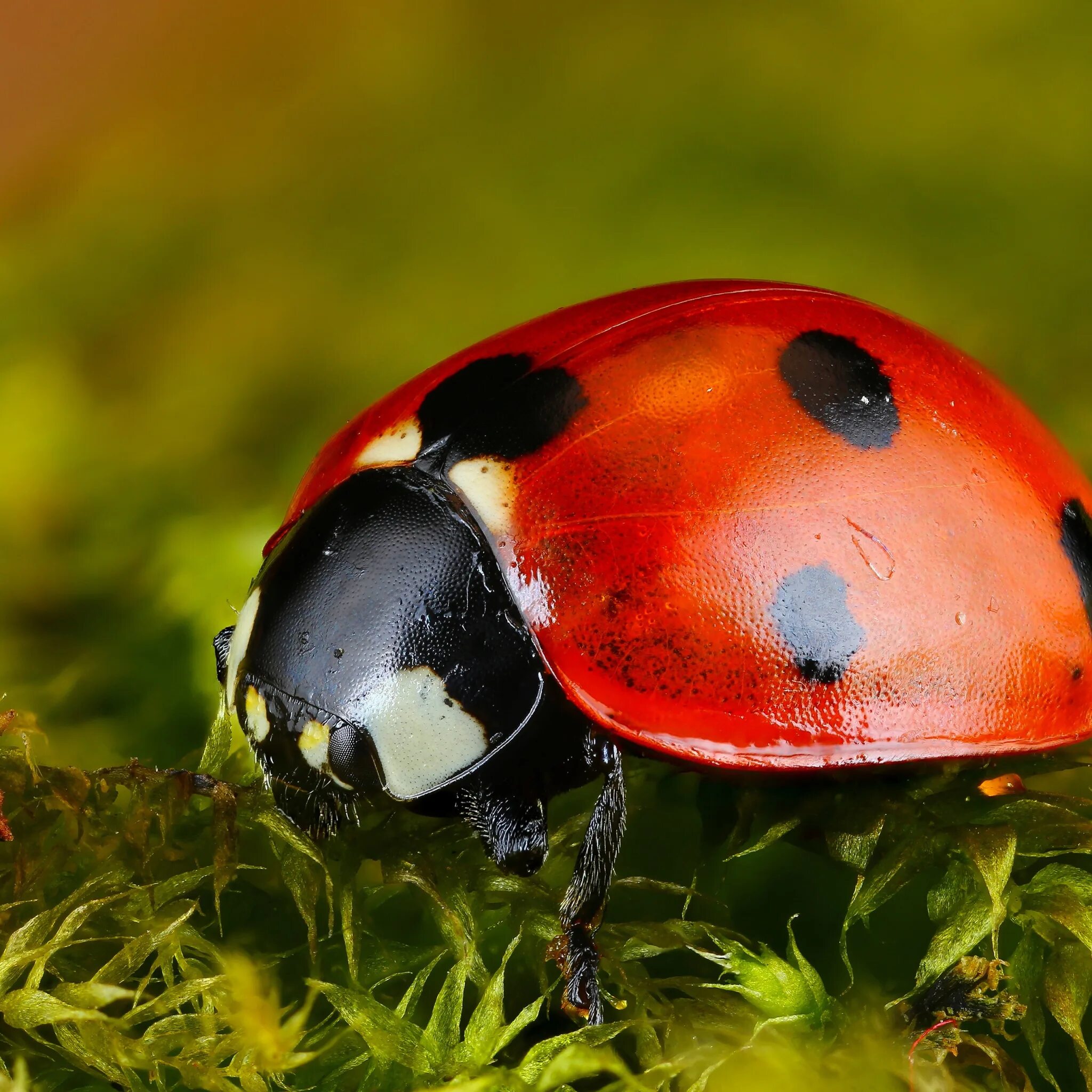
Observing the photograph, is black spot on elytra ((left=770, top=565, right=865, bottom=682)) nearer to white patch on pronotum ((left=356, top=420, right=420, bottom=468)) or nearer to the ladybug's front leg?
the ladybug's front leg

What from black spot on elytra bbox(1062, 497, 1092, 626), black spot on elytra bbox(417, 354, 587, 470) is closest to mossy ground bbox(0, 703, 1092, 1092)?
black spot on elytra bbox(1062, 497, 1092, 626)

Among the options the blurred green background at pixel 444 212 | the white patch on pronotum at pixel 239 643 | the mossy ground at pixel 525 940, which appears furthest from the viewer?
the blurred green background at pixel 444 212

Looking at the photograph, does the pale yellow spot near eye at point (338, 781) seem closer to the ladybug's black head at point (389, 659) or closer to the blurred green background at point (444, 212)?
the ladybug's black head at point (389, 659)

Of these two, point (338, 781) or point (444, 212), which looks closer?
point (338, 781)

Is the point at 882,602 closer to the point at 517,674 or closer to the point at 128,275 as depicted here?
the point at 517,674

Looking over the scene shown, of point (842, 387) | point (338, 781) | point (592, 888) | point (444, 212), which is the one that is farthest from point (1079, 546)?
point (444, 212)

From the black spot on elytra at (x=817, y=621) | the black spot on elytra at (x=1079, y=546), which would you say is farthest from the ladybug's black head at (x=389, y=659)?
the black spot on elytra at (x=1079, y=546)

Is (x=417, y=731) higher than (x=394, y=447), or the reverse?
(x=394, y=447)

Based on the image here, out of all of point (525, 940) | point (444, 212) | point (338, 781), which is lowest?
point (525, 940)

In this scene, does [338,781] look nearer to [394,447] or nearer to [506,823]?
[506,823]
